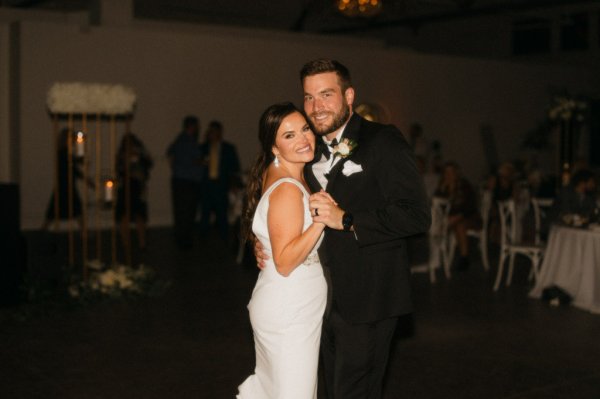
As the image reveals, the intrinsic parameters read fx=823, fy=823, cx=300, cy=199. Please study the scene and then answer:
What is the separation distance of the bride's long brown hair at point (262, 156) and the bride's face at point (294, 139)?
2 cm

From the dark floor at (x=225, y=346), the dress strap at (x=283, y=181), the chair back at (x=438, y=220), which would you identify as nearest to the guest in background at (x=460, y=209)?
the chair back at (x=438, y=220)

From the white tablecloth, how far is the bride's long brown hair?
14.8 feet

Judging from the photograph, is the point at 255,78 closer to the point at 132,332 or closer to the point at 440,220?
the point at 440,220

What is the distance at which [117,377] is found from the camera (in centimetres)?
468

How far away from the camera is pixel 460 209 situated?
8617 millimetres

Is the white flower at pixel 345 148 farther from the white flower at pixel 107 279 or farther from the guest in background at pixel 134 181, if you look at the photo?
the guest in background at pixel 134 181

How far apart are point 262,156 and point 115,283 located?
446cm

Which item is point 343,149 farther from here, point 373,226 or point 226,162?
point 226,162

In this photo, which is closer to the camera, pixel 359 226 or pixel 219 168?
pixel 359 226

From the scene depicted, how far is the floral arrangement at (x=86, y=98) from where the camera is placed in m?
6.47

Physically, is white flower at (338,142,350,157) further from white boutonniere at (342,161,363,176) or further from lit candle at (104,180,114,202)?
lit candle at (104,180,114,202)

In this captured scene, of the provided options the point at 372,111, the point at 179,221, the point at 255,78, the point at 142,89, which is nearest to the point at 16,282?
the point at 179,221

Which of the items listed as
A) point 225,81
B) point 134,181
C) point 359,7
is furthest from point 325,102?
point 225,81

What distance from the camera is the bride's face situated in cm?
267
